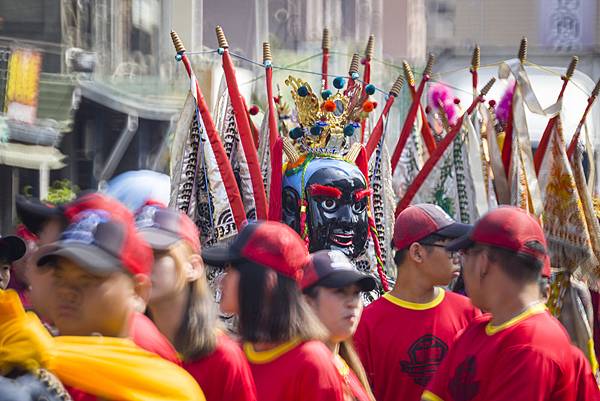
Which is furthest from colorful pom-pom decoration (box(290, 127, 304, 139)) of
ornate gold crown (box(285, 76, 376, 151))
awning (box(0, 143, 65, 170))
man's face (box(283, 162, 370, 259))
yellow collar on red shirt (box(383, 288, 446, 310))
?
awning (box(0, 143, 65, 170))

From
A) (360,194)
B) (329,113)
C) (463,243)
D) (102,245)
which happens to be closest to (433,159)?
(329,113)

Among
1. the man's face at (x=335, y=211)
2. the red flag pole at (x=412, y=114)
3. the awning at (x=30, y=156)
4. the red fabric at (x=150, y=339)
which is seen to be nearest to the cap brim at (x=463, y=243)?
the red fabric at (x=150, y=339)

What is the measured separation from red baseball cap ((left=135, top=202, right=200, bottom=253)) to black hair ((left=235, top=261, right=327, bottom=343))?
0.26m

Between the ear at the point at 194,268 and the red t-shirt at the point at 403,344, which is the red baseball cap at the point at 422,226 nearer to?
the red t-shirt at the point at 403,344

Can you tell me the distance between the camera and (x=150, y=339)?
371 centimetres

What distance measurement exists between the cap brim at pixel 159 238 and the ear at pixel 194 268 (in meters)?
0.08

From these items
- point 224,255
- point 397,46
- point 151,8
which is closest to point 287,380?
point 224,255

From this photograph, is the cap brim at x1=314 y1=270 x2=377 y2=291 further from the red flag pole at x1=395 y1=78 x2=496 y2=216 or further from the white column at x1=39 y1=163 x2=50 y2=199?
the white column at x1=39 y1=163 x2=50 y2=199

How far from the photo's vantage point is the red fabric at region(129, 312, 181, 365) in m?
3.65

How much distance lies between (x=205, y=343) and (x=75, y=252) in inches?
44.9

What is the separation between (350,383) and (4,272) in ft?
5.84

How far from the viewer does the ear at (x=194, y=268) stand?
4.22 meters

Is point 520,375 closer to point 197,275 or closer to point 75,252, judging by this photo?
point 197,275

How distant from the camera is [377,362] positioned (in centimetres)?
528
